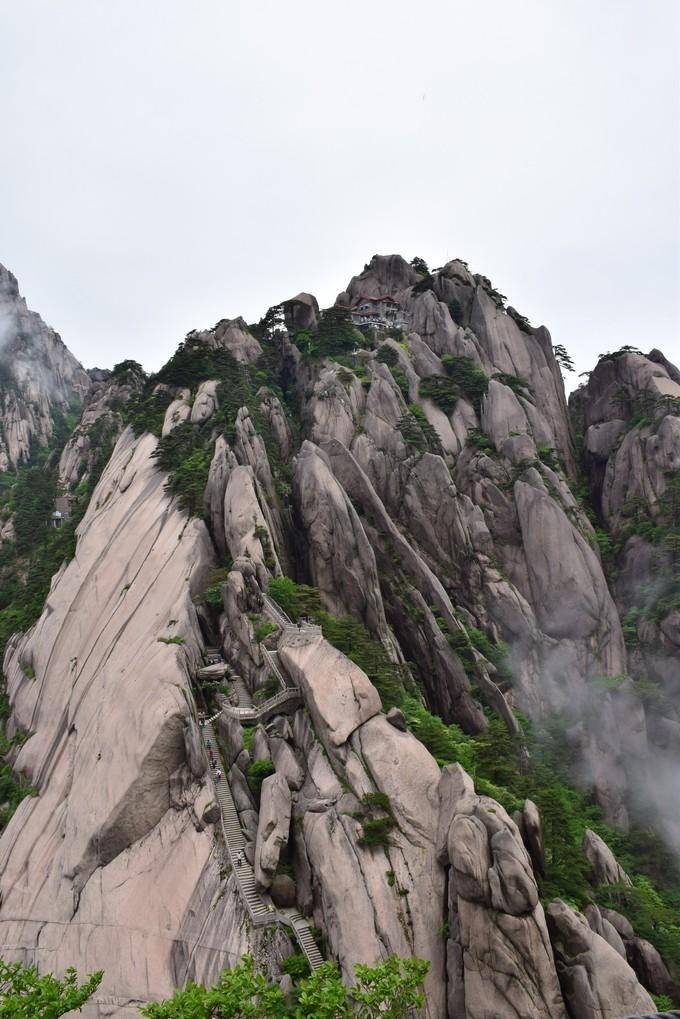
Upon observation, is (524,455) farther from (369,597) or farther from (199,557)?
(199,557)

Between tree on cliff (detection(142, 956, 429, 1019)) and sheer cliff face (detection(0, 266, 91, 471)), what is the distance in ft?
331

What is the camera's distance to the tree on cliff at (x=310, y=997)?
1569 centimetres

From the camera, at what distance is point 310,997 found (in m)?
16.1

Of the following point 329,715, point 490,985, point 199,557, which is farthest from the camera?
point 199,557

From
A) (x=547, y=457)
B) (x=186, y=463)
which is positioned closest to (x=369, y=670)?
(x=186, y=463)

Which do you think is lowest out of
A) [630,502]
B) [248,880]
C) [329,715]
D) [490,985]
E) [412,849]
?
[490,985]

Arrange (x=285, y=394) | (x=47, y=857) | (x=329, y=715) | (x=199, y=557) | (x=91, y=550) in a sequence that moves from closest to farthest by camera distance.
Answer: (x=329, y=715) < (x=47, y=857) < (x=199, y=557) < (x=91, y=550) < (x=285, y=394)

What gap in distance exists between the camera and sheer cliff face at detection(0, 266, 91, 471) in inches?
4341

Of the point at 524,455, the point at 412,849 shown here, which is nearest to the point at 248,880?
the point at 412,849

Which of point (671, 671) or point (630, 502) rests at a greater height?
point (630, 502)

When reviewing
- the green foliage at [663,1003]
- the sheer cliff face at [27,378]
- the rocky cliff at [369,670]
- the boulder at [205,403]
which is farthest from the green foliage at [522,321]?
the sheer cliff face at [27,378]

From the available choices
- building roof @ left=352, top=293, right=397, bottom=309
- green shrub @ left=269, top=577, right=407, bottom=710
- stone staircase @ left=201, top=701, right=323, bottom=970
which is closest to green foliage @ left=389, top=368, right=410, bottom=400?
building roof @ left=352, top=293, right=397, bottom=309

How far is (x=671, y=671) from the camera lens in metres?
44.7

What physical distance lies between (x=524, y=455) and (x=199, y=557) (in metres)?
27.7
